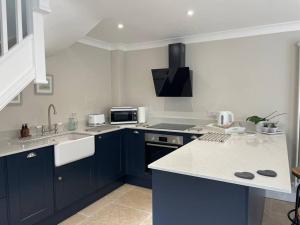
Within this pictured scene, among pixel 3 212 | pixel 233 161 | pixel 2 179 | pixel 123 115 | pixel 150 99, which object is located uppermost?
pixel 150 99

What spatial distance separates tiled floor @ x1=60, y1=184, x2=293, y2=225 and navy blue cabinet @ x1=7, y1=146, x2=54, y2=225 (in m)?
0.40

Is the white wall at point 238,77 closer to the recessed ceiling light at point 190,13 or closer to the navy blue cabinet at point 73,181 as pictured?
the recessed ceiling light at point 190,13

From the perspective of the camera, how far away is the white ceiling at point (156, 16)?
2.16m

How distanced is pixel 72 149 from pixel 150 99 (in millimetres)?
1804

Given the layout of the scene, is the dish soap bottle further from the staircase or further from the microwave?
the staircase

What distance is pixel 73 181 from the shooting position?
102 inches

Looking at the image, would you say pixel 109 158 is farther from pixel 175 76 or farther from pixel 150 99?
pixel 175 76

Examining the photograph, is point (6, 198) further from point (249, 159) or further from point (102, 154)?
point (249, 159)

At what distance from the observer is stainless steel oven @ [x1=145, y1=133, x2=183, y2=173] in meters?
3.06

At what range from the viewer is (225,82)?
3303mm

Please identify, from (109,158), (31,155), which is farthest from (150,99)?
(31,155)

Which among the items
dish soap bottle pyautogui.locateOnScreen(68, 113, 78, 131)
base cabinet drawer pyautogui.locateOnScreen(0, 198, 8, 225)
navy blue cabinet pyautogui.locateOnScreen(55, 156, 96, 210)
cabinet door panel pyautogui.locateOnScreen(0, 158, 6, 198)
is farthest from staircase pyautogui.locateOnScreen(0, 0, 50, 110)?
dish soap bottle pyautogui.locateOnScreen(68, 113, 78, 131)

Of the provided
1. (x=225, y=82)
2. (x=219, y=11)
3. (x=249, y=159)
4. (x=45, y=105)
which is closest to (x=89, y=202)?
(x=45, y=105)

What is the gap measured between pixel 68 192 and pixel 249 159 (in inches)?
77.9
